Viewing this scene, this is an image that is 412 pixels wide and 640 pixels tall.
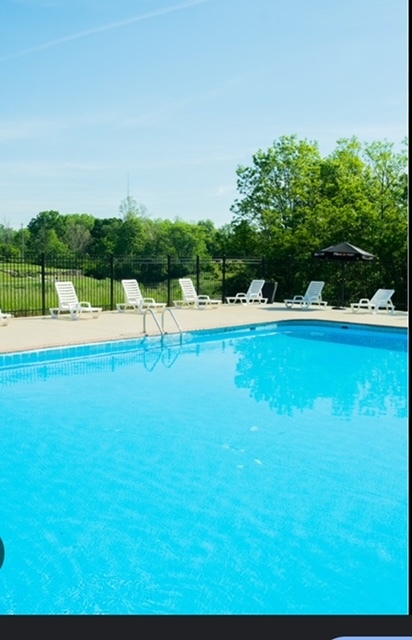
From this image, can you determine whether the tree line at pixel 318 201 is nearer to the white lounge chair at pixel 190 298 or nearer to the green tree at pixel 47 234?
the white lounge chair at pixel 190 298

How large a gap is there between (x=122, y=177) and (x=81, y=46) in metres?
33.6

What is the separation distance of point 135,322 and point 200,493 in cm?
889

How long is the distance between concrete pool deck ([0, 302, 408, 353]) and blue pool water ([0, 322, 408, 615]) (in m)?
1.18

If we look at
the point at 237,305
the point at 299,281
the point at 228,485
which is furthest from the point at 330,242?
the point at 228,485

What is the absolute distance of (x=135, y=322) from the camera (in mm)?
13406

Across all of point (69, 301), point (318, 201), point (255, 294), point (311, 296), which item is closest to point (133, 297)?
point (69, 301)

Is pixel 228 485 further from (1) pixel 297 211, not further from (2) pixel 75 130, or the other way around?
(2) pixel 75 130

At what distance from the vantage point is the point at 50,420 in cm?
675

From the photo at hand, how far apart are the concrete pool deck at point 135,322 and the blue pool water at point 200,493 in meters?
1.18

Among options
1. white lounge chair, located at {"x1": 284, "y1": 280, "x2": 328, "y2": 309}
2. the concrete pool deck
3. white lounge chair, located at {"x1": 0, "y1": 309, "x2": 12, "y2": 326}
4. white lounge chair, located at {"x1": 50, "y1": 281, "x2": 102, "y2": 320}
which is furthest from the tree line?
white lounge chair, located at {"x1": 0, "y1": 309, "x2": 12, "y2": 326}

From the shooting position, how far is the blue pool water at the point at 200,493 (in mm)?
3346

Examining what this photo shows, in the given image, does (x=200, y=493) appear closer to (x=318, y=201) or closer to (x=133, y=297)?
(x=133, y=297)

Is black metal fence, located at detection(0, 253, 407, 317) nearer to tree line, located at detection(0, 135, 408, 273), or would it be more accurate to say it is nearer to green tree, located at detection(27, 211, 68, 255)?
tree line, located at detection(0, 135, 408, 273)

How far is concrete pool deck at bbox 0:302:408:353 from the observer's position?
10.7 meters
